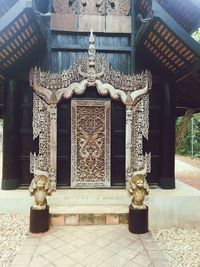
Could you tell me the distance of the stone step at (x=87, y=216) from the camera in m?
4.59

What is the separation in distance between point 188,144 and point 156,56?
1573 centimetres

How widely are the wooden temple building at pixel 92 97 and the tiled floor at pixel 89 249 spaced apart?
1678mm

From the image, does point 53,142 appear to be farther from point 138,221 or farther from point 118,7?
point 118,7

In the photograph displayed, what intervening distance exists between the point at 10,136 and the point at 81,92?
2.04 m

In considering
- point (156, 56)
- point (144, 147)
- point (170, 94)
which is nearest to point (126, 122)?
point (144, 147)

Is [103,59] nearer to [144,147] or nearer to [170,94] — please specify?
[170,94]

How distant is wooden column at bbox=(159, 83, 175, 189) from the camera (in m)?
6.00

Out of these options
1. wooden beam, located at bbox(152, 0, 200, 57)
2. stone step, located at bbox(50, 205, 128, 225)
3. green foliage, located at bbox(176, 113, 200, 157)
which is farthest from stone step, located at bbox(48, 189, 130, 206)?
green foliage, located at bbox(176, 113, 200, 157)

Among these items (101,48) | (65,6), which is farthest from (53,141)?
(65,6)

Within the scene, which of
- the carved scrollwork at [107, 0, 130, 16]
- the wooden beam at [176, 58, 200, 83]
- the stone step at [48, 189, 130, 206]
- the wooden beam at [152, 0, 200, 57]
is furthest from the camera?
the carved scrollwork at [107, 0, 130, 16]

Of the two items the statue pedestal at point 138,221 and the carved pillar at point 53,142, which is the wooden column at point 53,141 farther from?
the statue pedestal at point 138,221

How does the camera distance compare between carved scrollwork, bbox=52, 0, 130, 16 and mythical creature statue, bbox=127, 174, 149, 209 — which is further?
carved scrollwork, bbox=52, 0, 130, 16

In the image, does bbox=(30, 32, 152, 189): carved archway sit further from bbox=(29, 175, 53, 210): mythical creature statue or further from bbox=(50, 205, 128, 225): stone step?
bbox=(29, 175, 53, 210): mythical creature statue

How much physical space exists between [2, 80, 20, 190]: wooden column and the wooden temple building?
24 mm
